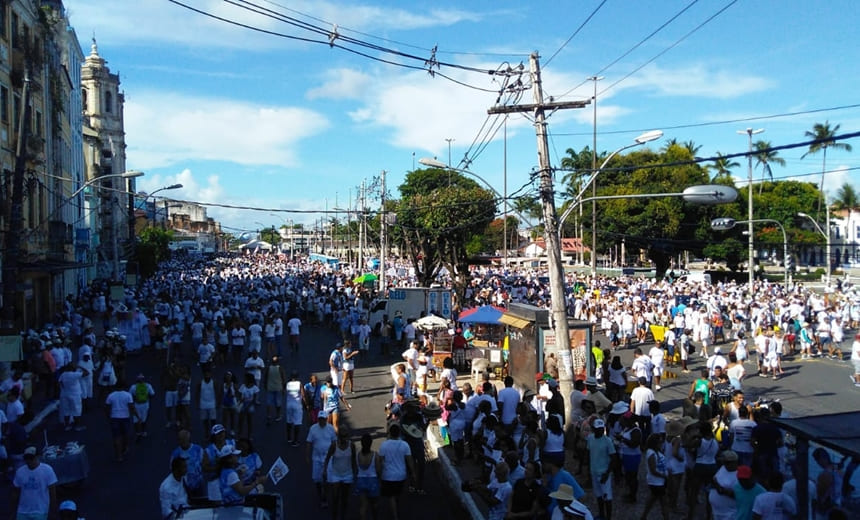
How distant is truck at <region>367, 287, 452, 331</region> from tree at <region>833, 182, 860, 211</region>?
6866 cm

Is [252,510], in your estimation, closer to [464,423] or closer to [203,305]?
[464,423]

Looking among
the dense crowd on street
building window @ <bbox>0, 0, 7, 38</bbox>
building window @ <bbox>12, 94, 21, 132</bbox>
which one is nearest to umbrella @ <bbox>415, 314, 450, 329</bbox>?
the dense crowd on street

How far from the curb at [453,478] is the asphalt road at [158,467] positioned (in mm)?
158

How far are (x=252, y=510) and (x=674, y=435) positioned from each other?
507cm

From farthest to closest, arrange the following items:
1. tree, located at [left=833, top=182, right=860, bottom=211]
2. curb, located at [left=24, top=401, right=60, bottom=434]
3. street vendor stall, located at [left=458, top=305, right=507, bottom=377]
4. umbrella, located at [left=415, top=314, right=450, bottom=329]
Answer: tree, located at [left=833, top=182, right=860, bottom=211] < umbrella, located at [left=415, top=314, right=450, bottom=329] < street vendor stall, located at [left=458, top=305, right=507, bottom=377] < curb, located at [left=24, top=401, right=60, bottom=434]

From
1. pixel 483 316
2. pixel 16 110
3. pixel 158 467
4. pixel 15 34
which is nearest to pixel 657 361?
pixel 483 316

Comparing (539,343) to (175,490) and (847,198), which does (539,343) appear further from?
(847,198)

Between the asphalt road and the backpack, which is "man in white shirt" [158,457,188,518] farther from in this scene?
the backpack

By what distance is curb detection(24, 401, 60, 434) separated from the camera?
12.4 metres

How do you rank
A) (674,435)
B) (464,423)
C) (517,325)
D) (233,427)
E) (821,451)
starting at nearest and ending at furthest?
(821,451)
(674,435)
(464,423)
(233,427)
(517,325)

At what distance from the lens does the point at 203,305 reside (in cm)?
2517

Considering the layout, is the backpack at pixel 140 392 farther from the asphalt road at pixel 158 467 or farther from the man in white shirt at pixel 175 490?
the man in white shirt at pixel 175 490

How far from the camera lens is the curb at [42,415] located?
487 inches

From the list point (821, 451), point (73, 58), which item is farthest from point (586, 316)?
point (73, 58)
